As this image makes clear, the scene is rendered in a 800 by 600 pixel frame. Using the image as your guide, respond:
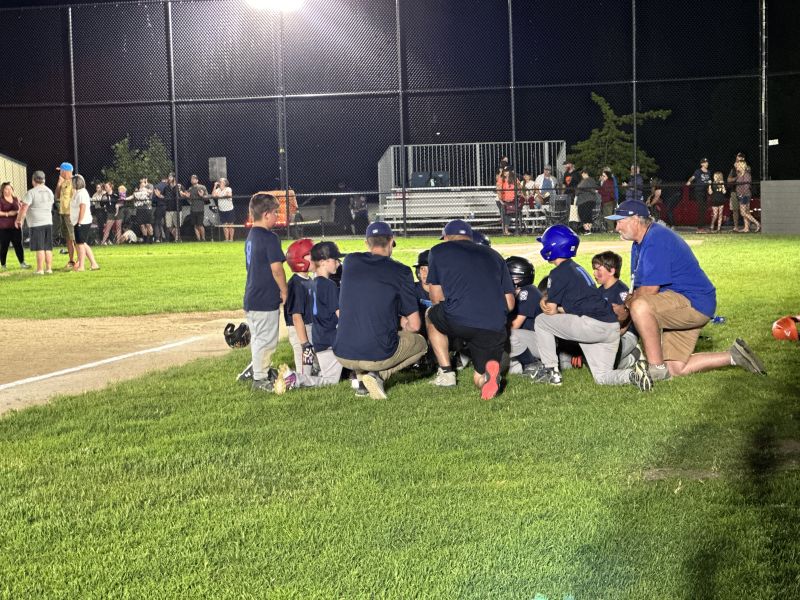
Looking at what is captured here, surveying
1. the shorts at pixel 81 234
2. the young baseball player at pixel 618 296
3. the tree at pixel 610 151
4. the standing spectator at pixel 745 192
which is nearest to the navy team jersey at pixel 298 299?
the young baseball player at pixel 618 296

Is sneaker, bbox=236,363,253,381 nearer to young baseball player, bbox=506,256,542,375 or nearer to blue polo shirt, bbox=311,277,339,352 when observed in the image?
blue polo shirt, bbox=311,277,339,352

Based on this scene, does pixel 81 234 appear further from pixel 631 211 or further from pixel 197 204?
pixel 631 211

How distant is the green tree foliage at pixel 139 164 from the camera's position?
1339 inches

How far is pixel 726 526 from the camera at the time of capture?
15.6 feet

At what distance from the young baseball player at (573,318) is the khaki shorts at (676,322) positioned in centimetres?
32

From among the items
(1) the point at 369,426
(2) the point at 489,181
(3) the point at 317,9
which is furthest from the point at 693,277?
(3) the point at 317,9

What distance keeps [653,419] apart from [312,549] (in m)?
2.94

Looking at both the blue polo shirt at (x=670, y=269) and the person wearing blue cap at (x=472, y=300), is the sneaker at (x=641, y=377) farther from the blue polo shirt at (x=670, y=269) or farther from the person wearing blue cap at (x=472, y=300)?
the person wearing blue cap at (x=472, y=300)

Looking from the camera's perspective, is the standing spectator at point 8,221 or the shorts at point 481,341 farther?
the standing spectator at point 8,221

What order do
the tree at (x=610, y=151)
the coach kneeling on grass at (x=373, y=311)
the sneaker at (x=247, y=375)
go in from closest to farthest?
the coach kneeling on grass at (x=373, y=311) → the sneaker at (x=247, y=375) → the tree at (x=610, y=151)

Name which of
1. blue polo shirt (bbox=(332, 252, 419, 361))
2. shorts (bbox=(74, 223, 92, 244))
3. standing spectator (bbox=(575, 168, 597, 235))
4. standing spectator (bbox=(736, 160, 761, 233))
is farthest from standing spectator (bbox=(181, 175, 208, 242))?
blue polo shirt (bbox=(332, 252, 419, 361))

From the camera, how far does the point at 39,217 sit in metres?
20.1

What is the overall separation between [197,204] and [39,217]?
11.9m

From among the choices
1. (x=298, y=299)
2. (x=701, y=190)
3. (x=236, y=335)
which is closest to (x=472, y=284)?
(x=298, y=299)
